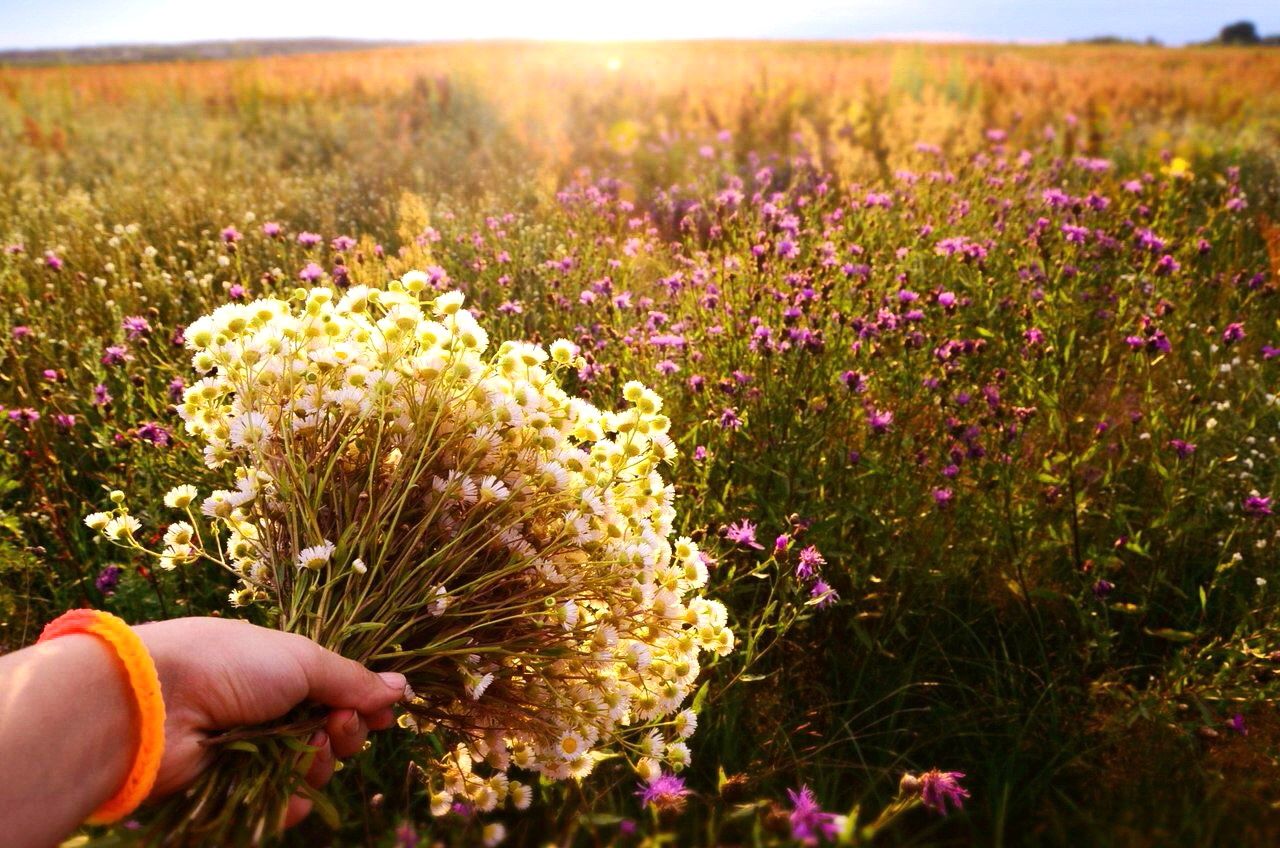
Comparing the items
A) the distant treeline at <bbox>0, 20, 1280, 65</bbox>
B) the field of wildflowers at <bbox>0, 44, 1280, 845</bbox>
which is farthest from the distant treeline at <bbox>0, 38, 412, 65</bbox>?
the field of wildflowers at <bbox>0, 44, 1280, 845</bbox>

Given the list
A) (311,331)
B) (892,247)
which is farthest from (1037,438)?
(311,331)

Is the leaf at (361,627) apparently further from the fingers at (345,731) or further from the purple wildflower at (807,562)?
the purple wildflower at (807,562)

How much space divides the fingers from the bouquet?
0.10 metres

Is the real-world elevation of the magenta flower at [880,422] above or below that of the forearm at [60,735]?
below

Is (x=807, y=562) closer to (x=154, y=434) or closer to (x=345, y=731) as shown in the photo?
(x=345, y=731)

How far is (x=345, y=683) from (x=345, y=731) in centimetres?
8

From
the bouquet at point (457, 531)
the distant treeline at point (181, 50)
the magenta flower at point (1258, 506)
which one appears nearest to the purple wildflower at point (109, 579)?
the bouquet at point (457, 531)

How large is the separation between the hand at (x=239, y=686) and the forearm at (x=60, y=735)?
3.1 inches

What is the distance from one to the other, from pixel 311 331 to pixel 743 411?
1.26 m

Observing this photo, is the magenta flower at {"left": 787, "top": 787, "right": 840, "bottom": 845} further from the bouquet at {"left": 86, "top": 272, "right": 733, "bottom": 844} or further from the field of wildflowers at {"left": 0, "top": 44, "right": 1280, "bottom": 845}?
the bouquet at {"left": 86, "top": 272, "right": 733, "bottom": 844}

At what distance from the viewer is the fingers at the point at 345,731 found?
1.29 metres

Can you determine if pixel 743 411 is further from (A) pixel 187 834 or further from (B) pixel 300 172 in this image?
(B) pixel 300 172

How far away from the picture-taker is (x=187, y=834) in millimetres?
1033

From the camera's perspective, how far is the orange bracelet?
1.04 metres
